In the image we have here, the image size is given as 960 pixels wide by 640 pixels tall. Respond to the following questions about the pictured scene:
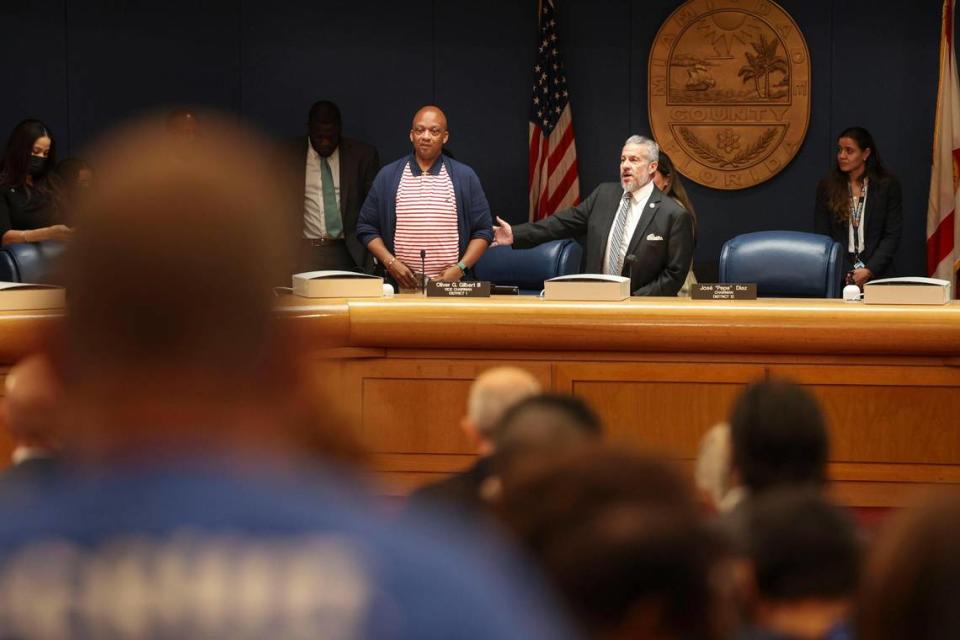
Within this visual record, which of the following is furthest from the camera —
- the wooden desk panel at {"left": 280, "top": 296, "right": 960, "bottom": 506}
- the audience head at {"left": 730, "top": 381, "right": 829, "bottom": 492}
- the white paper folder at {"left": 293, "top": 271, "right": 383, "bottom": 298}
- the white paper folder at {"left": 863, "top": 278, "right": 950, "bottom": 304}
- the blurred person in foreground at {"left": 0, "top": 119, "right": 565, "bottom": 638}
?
the white paper folder at {"left": 293, "top": 271, "right": 383, "bottom": 298}

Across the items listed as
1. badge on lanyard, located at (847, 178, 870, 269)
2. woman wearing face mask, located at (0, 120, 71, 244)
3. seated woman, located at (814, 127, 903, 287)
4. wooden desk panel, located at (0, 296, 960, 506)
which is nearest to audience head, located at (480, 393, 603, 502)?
wooden desk panel, located at (0, 296, 960, 506)

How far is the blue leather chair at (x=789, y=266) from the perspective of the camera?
582 centimetres

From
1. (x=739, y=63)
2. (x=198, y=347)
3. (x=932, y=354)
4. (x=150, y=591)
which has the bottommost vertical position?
(x=932, y=354)

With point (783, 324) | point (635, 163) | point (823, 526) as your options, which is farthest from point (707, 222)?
point (823, 526)

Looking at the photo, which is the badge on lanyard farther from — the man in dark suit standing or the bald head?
the bald head

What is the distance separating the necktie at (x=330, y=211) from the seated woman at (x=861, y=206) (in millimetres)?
2710

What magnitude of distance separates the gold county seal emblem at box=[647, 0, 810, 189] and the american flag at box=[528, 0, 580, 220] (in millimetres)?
560

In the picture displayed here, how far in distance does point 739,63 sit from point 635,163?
2910 mm

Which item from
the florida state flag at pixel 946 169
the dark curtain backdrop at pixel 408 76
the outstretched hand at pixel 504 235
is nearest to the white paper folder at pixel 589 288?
the outstretched hand at pixel 504 235

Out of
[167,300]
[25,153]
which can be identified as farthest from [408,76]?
[167,300]

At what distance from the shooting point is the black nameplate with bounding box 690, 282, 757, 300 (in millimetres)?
5207

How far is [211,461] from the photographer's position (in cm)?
78

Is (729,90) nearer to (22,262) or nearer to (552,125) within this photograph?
(552,125)

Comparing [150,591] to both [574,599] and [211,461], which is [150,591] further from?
[574,599]
